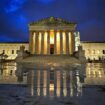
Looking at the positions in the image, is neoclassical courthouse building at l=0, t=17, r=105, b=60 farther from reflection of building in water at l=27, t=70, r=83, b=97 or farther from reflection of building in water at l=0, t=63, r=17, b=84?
reflection of building in water at l=27, t=70, r=83, b=97

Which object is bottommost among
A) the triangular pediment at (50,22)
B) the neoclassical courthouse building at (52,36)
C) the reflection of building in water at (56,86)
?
the reflection of building in water at (56,86)

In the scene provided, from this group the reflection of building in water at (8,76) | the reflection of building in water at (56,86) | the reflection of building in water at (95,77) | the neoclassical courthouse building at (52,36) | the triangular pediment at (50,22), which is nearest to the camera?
the reflection of building in water at (56,86)

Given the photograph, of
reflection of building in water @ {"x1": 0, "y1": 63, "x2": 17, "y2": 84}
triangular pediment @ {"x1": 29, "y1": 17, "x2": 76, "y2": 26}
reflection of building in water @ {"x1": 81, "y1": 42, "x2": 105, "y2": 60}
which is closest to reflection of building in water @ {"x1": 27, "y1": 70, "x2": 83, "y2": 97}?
reflection of building in water @ {"x1": 0, "y1": 63, "x2": 17, "y2": 84}

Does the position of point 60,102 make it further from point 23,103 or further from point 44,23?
point 44,23

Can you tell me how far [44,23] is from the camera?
55969mm

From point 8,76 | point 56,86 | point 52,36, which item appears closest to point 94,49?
point 52,36

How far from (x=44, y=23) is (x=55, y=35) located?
4.61 m

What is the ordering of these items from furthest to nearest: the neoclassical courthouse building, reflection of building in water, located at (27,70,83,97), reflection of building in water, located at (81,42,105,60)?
reflection of building in water, located at (81,42,105,60), the neoclassical courthouse building, reflection of building in water, located at (27,70,83,97)

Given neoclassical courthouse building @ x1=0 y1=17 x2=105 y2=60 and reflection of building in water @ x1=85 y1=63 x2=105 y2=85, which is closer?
reflection of building in water @ x1=85 y1=63 x2=105 y2=85

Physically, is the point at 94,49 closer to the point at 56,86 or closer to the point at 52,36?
the point at 52,36

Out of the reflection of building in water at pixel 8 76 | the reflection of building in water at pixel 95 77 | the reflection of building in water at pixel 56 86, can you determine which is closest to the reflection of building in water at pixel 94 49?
the reflection of building in water at pixel 95 77

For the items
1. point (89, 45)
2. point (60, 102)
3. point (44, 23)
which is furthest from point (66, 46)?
point (60, 102)

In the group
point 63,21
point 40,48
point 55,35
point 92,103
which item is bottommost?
point 92,103

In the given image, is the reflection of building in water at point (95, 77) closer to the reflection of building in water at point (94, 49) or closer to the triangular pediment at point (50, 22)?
the triangular pediment at point (50, 22)
